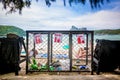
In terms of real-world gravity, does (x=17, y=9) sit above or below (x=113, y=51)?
above

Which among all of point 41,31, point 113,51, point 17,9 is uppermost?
point 17,9

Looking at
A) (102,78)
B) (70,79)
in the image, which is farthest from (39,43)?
(102,78)

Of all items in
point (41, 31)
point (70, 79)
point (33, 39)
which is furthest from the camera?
point (33, 39)

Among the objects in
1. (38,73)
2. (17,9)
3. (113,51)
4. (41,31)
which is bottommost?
(38,73)

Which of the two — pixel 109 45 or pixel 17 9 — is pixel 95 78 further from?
pixel 17 9

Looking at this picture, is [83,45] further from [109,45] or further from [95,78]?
[95,78]

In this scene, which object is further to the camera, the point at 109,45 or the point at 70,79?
the point at 109,45

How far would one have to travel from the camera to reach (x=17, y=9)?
6.78 m

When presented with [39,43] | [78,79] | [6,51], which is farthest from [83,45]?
[6,51]

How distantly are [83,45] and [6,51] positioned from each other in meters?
3.17

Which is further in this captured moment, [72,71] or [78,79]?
[72,71]

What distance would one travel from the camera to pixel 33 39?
29.3ft

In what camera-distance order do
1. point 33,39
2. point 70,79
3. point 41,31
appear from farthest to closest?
1. point 33,39
2. point 41,31
3. point 70,79

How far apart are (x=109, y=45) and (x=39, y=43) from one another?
2.80 meters
